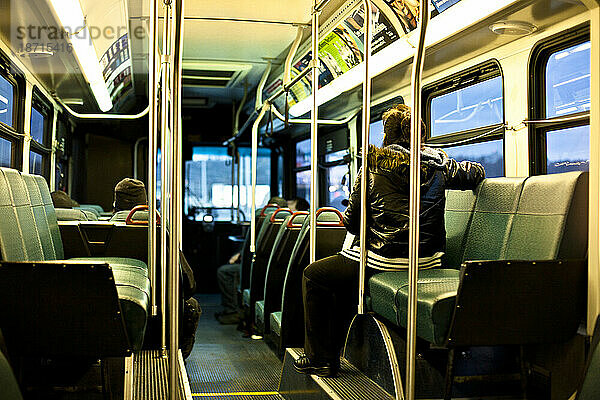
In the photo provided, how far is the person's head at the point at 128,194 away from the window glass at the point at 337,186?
2.90m

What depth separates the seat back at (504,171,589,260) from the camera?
2512mm

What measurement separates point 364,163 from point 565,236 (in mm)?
858

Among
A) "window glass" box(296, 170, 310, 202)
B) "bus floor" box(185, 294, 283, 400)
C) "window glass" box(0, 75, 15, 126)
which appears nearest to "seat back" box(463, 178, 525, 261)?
"bus floor" box(185, 294, 283, 400)

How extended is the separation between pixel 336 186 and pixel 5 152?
13.6ft

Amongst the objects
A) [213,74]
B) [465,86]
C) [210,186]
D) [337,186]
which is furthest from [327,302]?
[210,186]

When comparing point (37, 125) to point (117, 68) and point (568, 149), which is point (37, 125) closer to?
point (117, 68)

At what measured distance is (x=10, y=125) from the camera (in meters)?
3.07

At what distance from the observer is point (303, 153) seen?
931 centimetres

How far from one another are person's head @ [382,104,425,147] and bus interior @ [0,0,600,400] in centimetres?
27

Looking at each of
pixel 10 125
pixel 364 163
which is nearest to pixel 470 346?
pixel 364 163

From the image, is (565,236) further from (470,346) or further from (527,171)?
(527,171)

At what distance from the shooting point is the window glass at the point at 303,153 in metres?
9.12

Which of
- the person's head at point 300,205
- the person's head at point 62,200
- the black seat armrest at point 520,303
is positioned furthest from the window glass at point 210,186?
the black seat armrest at point 520,303

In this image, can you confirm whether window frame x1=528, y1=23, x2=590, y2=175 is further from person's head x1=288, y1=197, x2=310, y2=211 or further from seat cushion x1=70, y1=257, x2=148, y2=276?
person's head x1=288, y1=197, x2=310, y2=211
